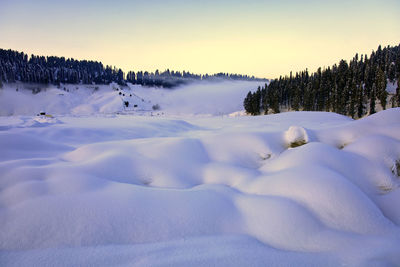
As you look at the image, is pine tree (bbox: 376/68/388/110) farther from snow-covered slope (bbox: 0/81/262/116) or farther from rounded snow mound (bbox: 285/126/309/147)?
snow-covered slope (bbox: 0/81/262/116)

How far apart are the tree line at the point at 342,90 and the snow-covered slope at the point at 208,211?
155 feet

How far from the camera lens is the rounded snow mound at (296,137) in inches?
213

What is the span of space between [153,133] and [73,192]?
24.7 ft

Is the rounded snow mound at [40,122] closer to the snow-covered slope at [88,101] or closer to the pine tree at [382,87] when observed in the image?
the pine tree at [382,87]

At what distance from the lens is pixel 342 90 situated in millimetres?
45688

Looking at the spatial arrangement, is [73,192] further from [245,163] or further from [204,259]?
[245,163]

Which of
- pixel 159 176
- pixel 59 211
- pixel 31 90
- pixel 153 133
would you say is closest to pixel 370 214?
pixel 159 176

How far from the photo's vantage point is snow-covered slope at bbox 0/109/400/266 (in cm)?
208

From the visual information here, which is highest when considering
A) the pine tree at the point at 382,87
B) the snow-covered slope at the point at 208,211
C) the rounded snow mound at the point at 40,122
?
the pine tree at the point at 382,87

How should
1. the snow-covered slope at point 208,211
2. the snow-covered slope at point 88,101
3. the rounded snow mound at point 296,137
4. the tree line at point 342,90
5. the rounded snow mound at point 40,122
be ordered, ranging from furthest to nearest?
the snow-covered slope at point 88,101
the tree line at point 342,90
the rounded snow mound at point 40,122
the rounded snow mound at point 296,137
the snow-covered slope at point 208,211

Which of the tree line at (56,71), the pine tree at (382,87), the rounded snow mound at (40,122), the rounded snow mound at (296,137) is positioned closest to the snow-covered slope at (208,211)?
the rounded snow mound at (296,137)

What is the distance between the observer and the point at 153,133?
10.4 meters

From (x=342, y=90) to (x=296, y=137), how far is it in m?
52.7

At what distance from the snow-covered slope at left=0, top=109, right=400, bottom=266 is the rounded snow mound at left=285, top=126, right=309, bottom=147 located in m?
0.99
